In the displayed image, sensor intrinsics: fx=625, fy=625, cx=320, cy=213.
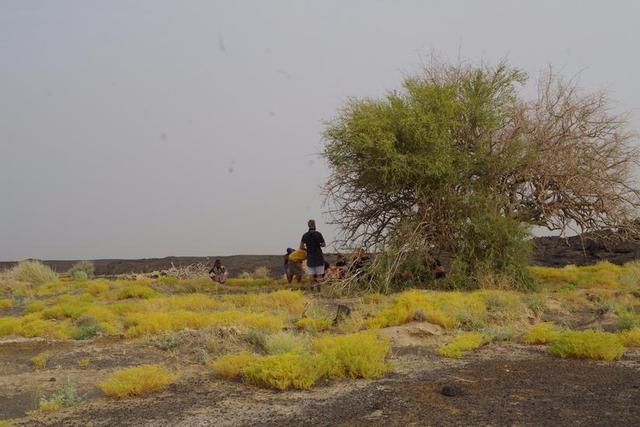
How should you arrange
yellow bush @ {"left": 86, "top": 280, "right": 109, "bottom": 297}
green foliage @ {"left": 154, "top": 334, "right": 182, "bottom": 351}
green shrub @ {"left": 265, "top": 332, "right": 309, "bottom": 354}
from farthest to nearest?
yellow bush @ {"left": 86, "top": 280, "right": 109, "bottom": 297}, green foliage @ {"left": 154, "top": 334, "right": 182, "bottom": 351}, green shrub @ {"left": 265, "top": 332, "right": 309, "bottom": 354}

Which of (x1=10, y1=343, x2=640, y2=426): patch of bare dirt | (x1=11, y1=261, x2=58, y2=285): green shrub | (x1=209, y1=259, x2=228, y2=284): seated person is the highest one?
(x1=11, y1=261, x2=58, y2=285): green shrub

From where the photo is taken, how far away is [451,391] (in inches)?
299

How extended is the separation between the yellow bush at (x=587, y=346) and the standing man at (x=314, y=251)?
9.54 m

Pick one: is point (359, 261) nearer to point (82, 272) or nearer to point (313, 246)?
point (313, 246)

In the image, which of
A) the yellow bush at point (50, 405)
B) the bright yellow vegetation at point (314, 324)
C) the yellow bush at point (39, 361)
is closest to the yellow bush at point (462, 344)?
the bright yellow vegetation at point (314, 324)

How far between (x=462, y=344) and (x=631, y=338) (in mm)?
2891

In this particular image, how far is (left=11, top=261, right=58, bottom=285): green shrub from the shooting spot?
31.2m

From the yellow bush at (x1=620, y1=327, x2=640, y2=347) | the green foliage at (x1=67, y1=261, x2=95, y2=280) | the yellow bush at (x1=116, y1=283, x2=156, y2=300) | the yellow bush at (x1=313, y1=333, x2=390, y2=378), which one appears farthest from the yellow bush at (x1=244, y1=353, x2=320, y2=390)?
the green foliage at (x1=67, y1=261, x2=95, y2=280)

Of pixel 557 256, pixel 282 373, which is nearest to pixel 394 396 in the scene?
pixel 282 373

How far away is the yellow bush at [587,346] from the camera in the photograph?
9.45m

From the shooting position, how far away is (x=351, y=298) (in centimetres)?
1708

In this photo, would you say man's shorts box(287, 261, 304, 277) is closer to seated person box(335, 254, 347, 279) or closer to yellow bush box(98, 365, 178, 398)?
seated person box(335, 254, 347, 279)

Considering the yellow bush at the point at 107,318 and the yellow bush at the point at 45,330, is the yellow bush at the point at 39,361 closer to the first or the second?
the yellow bush at the point at 45,330

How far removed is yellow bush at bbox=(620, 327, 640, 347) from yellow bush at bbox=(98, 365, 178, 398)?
7.57 m
